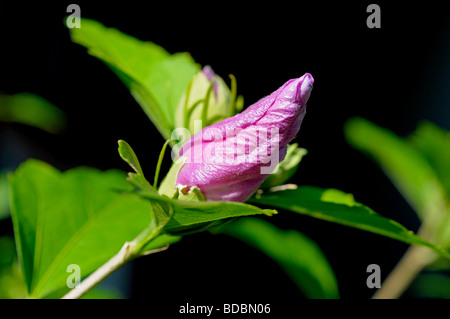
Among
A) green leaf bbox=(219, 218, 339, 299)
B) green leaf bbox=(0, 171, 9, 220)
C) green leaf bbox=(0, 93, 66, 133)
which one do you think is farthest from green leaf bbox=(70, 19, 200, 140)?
green leaf bbox=(0, 93, 66, 133)

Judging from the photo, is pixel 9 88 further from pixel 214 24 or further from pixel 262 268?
pixel 262 268

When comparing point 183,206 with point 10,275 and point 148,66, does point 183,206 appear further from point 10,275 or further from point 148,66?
point 10,275

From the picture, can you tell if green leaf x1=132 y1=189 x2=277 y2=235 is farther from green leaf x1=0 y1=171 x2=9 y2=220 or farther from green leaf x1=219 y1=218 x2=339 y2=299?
green leaf x1=0 y1=171 x2=9 y2=220

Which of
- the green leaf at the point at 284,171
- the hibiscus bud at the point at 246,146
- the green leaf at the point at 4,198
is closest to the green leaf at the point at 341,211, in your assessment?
the green leaf at the point at 284,171

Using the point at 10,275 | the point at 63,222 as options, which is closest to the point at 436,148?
the point at 63,222

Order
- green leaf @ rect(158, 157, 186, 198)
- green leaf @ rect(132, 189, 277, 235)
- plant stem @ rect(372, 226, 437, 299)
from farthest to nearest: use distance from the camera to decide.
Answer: plant stem @ rect(372, 226, 437, 299) < green leaf @ rect(158, 157, 186, 198) < green leaf @ rect(132, 189, 277, 235)

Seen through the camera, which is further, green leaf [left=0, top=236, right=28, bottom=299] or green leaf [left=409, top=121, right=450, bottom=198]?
green leaf [left=409, top=121, right=450, bottom=198]
